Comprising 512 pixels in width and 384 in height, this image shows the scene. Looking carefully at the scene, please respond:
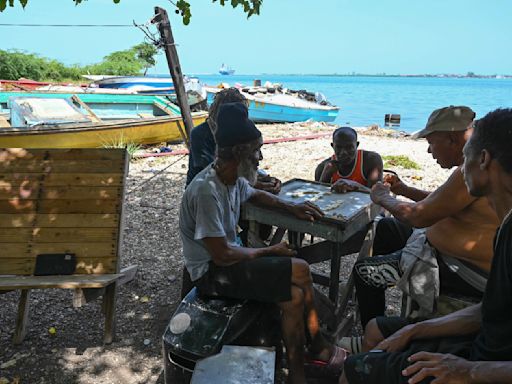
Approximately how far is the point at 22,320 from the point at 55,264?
1.60 feet

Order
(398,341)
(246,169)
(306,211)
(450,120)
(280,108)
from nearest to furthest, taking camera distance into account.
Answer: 1. (398,341)
2. (246,169)
3. (450,120)
4. (306,211)
5. (280,108)

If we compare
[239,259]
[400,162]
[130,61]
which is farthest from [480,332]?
[130,61]

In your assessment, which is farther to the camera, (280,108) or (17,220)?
(280,108)

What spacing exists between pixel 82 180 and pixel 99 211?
1.07 ft

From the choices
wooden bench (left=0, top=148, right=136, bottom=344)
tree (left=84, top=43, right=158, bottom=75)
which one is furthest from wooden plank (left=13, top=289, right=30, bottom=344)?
tree (left=84, top=43, right=158, bottom=75)

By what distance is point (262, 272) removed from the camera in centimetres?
271

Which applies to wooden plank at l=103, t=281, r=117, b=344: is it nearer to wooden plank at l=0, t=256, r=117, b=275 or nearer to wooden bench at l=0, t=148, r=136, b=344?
wooden bench at l=0, t=148, r=136, b=344

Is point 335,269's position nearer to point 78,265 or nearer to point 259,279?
point 259,279

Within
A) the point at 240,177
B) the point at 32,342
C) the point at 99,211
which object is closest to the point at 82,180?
the point at 99,211

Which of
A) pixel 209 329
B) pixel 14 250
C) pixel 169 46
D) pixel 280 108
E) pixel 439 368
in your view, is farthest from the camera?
pixel 280 108

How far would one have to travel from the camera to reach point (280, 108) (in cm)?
2298

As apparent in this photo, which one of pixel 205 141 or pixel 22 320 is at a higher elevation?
pixel 205 141

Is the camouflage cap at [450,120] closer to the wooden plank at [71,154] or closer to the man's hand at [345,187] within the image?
the man's hand at [345,187]

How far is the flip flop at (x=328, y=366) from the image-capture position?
2885 millimetres
